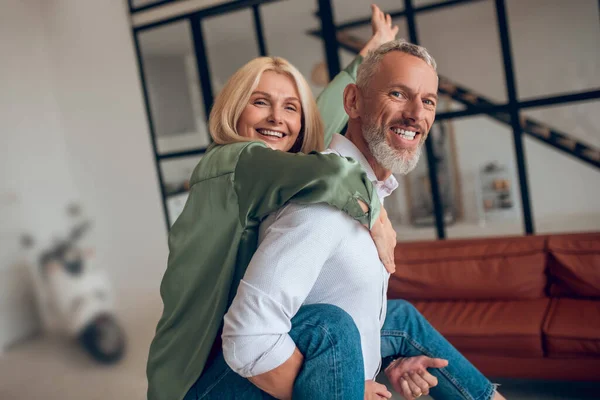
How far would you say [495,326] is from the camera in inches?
106

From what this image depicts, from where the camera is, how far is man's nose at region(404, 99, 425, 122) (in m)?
1.34

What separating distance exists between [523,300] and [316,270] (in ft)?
7.50

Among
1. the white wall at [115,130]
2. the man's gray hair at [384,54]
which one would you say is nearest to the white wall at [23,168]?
the man's gray hair at [384,54]

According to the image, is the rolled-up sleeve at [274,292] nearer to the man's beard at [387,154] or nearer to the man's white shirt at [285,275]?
the man's white shirt at [285,275]

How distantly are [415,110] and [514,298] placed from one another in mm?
2005

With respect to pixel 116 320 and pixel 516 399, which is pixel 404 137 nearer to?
pixel 116 320

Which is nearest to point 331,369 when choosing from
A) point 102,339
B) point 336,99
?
point 336,99

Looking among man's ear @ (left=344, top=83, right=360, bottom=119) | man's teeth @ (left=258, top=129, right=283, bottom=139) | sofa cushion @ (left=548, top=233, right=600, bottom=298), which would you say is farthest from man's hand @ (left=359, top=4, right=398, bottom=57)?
sofa cushion @ (left=548, top=233, right=600, bottom=298)

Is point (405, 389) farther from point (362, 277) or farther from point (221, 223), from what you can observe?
point (221, 223)

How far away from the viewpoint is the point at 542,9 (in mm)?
3947

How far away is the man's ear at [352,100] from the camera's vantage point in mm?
1479

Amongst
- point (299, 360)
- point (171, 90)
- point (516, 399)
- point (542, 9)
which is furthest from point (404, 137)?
point (171, 90)

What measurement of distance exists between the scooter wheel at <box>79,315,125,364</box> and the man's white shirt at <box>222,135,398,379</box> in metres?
1.43

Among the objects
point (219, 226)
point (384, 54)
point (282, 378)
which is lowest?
point (282, 378)
